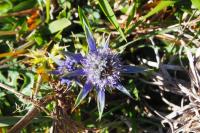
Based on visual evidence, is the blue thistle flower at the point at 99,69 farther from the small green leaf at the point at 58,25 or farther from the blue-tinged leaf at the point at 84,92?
the small green leaf at the point at 58,25

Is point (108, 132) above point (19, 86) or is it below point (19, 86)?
below

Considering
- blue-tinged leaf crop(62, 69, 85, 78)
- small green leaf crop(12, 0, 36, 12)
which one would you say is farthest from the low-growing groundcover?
blue-tinged leaf crop(62, 69, 85, 78)

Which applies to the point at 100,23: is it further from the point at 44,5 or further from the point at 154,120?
the point at 154,120

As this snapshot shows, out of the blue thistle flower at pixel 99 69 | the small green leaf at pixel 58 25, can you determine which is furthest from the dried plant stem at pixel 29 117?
the small green leaf at pixel 58 25

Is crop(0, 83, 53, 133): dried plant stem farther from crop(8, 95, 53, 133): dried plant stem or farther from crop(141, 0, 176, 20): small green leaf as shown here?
crop(141, 0, 176, 20): small green leaf

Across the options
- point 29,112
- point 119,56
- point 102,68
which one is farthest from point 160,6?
point 29,112


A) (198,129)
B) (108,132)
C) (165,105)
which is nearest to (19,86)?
(108,132)

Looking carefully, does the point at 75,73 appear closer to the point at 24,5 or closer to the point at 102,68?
the point at 102,68

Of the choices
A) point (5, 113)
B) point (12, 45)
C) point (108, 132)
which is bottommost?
point (108, 132)
